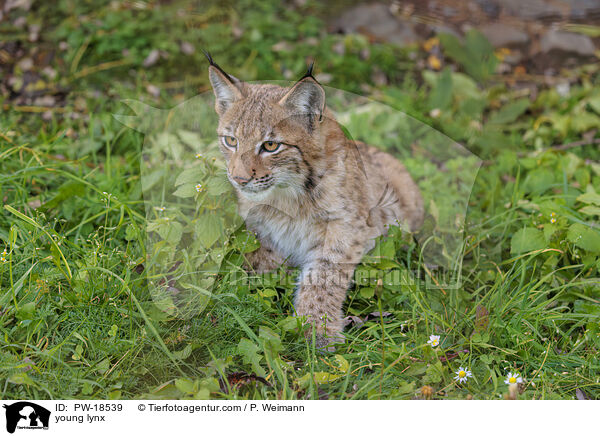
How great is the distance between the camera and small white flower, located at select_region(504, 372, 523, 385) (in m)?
3.06

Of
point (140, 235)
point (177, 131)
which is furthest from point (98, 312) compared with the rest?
point (177, 131)

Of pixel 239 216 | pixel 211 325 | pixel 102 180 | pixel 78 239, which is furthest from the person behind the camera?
pixel 102 180

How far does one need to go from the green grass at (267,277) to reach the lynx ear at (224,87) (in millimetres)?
482

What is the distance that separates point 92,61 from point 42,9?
105 cm

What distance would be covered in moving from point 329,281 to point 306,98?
128 cm

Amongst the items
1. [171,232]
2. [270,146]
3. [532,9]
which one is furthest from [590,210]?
[532,9]

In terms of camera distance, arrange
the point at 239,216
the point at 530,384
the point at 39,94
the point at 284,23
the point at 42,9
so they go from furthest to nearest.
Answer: the point at 284,23
the point at 42,9
the point at 39,94
the point at 239,216
the point at 530,384

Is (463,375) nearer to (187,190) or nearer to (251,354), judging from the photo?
(251,354)

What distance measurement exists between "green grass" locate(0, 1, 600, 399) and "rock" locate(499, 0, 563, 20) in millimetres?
1592

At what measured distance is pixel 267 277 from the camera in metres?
3.75

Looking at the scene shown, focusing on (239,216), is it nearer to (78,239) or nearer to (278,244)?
(278,244)

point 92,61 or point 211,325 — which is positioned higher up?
point 92,61

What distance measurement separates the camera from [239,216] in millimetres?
3615

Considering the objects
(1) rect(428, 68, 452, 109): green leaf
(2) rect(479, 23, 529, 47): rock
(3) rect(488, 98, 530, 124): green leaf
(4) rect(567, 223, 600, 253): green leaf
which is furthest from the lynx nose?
(2) rect(479, 23, 529, 47): rock
